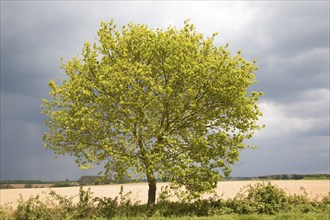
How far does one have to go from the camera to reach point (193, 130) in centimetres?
2927

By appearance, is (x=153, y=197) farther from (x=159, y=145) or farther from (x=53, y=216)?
(x=53, y=216)

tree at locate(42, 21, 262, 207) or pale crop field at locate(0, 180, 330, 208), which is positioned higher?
tree at locate(42, 21, 262, 207)

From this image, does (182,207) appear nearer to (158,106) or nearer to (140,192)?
(158,106)

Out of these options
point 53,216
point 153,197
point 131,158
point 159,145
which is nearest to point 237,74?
point 159,145

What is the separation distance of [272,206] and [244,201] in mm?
2244

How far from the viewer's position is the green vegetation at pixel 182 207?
2455cm

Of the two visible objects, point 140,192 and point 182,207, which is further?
point 140,192

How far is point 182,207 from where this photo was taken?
28297 mm

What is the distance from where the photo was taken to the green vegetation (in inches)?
966

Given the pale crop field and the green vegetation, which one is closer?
the green vegetation

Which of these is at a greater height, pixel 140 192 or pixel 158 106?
pixel 158 106

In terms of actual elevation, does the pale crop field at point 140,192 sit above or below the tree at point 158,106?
below

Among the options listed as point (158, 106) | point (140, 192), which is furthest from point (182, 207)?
point (140, 192)

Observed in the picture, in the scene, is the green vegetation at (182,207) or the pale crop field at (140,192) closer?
the green vegetation at (182,207)
